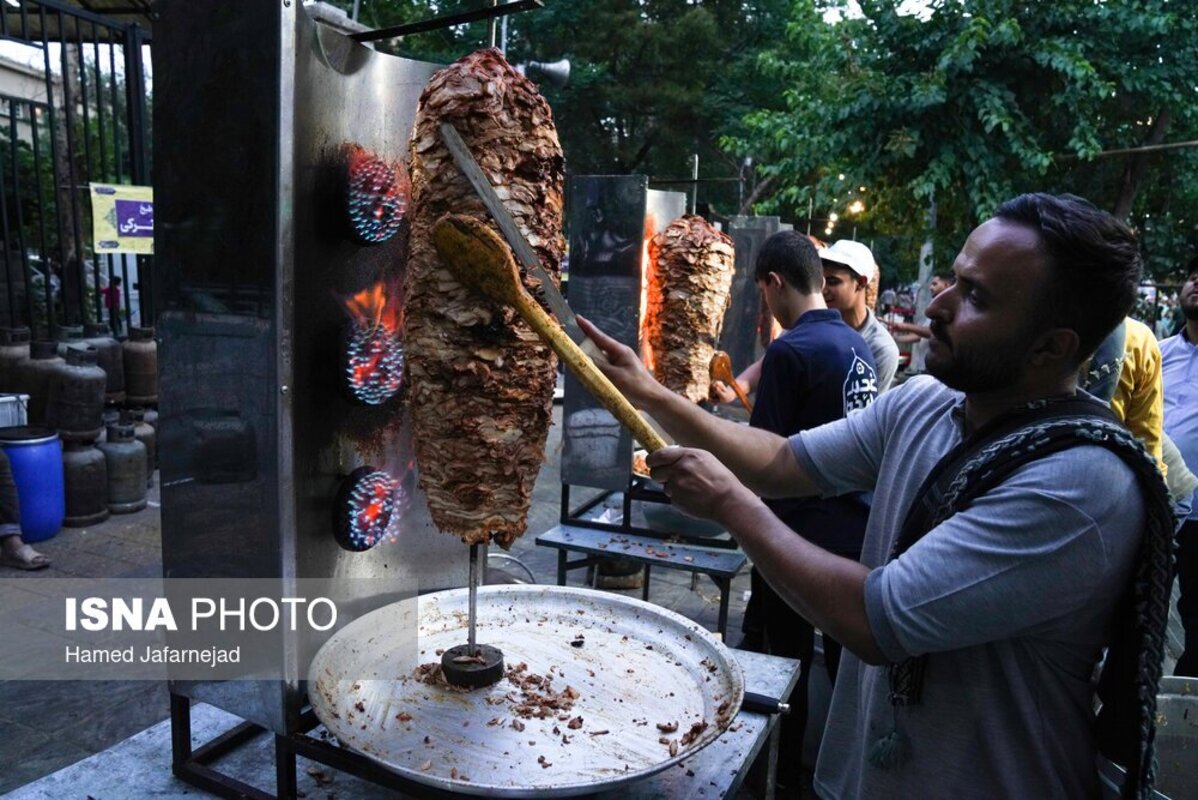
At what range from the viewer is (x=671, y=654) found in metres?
2.29

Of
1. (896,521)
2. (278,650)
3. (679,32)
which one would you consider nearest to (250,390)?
(278,650)

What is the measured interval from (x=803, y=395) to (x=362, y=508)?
2.40 meters

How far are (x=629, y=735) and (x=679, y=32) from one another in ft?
63.2

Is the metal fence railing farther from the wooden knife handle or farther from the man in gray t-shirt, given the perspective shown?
the man in gray t-shirt

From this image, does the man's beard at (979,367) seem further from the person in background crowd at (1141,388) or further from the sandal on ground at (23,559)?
the sandal on ground at (23,559)

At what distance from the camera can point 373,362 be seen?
2.15m

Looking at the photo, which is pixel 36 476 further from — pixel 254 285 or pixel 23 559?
pixel 254 285

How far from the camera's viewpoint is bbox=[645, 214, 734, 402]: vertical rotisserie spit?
5473 millimetres

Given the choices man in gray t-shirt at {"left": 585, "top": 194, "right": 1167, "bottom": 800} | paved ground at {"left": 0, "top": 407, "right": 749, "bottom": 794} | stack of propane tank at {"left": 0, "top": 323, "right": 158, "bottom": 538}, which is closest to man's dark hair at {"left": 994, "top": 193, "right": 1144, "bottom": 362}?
man in gray t-shirt at {"left": 585, "top": 194, "right": 1167, "bottom": 800}

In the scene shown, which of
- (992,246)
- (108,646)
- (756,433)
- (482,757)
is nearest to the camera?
(992,246)

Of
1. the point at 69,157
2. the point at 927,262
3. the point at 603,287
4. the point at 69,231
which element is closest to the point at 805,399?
the point at 603,287

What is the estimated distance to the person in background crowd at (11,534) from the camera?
5.70 m

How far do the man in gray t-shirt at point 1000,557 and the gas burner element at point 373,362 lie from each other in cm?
81

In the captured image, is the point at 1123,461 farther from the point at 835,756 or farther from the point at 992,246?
the point at 835,756
